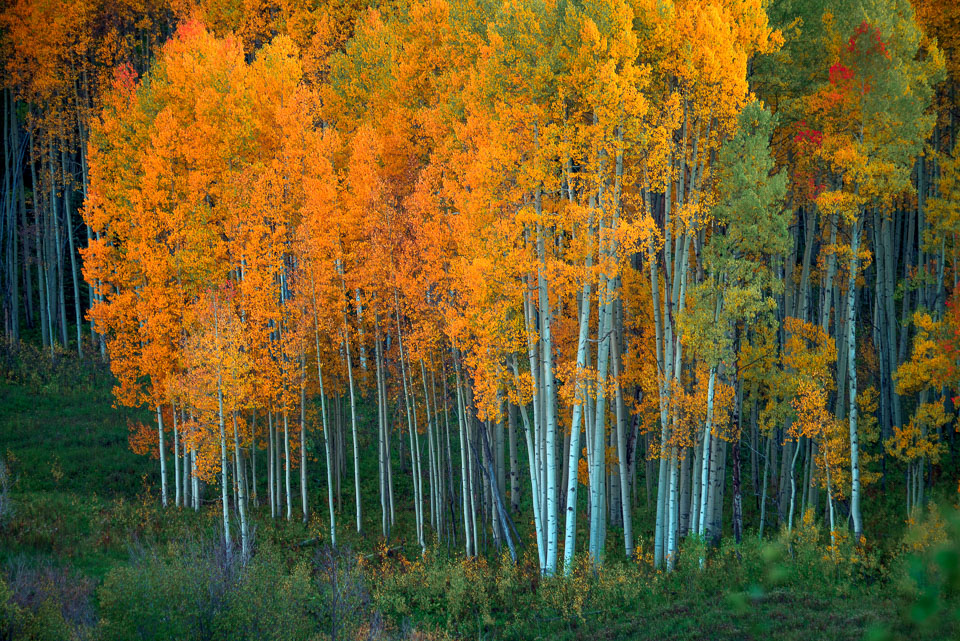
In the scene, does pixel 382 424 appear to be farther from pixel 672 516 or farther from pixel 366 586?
pixel 672 516

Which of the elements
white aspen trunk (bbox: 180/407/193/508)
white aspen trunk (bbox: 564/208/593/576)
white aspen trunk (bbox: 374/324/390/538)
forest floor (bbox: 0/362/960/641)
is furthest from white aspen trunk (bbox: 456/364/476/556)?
white aspen trunk (bbox: 180/407/193/508)

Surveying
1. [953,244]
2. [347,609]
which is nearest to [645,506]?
[953,244]

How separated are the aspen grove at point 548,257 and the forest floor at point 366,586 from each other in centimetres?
90

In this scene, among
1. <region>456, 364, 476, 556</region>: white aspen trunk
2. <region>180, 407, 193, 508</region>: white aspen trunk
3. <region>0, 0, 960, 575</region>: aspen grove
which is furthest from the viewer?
<region>180, 407, 193, 508</region>: white aspen trunk

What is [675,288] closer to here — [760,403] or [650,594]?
[650,594]

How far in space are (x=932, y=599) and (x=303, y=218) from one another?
19.9 metres

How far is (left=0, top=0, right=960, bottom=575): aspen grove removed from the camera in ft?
50.2

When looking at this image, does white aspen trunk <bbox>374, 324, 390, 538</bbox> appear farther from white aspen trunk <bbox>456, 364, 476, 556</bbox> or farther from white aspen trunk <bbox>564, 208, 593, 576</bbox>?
white aspen trunk <bbox>564, 208, 593, 576</bbox>

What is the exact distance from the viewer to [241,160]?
22.4 meters

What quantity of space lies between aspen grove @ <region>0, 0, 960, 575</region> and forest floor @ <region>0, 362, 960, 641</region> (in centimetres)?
90

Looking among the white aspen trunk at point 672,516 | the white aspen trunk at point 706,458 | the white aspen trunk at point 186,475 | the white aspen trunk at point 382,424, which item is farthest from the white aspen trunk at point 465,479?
the white aspen trunk at point 186,475

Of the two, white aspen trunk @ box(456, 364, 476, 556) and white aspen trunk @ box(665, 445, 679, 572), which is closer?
white aspen trunk @ box(665, 445, 679, 572)

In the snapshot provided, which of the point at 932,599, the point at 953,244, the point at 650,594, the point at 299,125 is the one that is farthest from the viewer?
the point at 953,244

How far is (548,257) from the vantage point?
1555 centimetres
